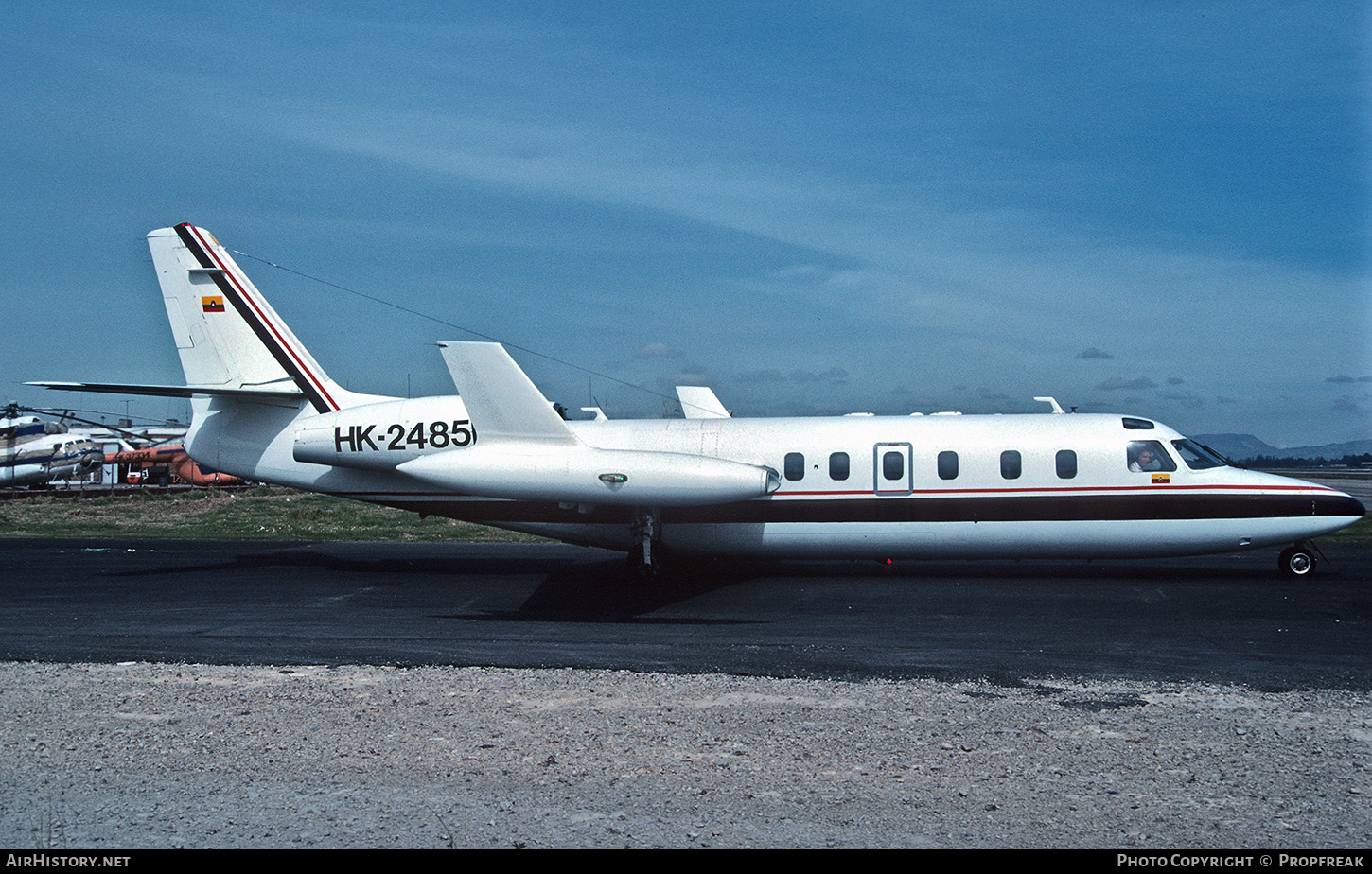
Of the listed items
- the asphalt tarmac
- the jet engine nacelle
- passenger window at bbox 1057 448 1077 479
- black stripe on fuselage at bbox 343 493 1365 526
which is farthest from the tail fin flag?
passenger window at bbox 1057 448 1077 479

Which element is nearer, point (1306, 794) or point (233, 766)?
point (1306, 794)

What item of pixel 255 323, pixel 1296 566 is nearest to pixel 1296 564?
pixel 1296 566

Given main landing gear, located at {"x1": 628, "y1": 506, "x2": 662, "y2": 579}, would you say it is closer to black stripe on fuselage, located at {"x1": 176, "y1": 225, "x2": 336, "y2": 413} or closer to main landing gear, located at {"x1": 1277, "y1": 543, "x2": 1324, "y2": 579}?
black stripe on fuselage, located at {"x1": 176, "y1": 225, "x2": 336, "y2": 413}

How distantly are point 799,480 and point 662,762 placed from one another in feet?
34.5

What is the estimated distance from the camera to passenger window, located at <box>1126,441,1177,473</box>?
673 inches

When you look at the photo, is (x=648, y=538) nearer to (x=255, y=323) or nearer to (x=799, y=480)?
(x=799, y=480)

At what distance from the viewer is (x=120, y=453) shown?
6019 cm

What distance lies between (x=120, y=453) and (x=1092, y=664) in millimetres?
62200

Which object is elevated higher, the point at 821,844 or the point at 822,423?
the point at 822,423

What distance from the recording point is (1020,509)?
17000mm

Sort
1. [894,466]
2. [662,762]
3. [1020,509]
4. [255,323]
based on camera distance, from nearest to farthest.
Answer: [662,762]
[1020,509]
[894,466]
[255,323]

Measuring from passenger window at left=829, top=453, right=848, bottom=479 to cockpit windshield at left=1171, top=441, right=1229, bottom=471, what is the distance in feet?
18.3
